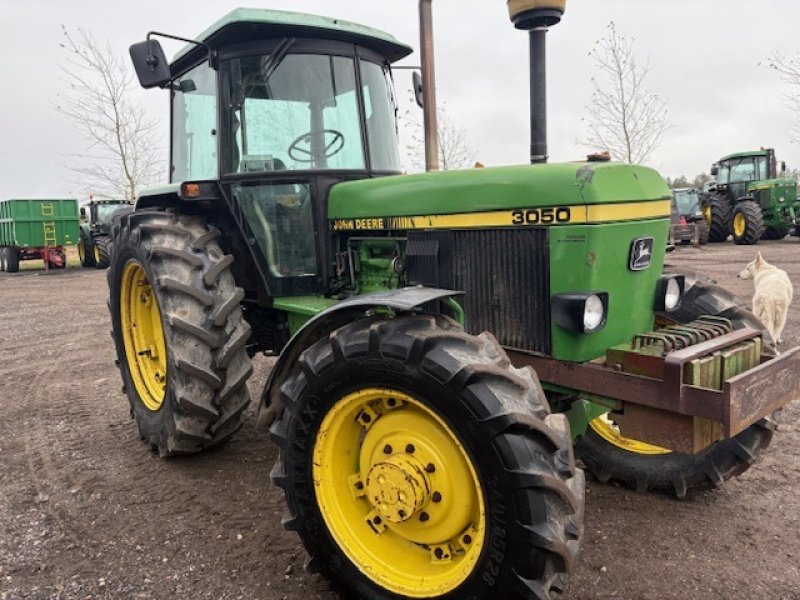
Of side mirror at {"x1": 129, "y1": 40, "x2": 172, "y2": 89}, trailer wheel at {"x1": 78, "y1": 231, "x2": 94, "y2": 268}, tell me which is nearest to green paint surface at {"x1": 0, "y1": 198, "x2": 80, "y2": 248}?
trailer wheel at {"x1": 78, "y1": 231, "x2": 94, "y2": 268}

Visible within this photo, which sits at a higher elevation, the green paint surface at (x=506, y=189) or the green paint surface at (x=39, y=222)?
the green paint surface at (x=39, y=222)

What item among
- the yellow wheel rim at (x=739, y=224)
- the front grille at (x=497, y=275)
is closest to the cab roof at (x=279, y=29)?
the front grille at (x=497, y=275)

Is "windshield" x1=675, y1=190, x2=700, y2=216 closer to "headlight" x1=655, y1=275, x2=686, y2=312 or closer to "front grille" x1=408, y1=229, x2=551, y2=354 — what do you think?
"headlight" x1=655, y1=275, x2=686, y2=312

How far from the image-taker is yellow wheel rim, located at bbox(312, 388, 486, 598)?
2.38 meters

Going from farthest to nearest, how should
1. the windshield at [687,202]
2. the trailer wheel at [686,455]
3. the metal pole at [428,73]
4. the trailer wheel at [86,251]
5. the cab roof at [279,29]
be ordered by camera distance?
the trailer wheel at [86,251], the windshield at [687,202], the metal pole at [428,73], the cab roof at [279,29], the trailer wheel at [686,455]

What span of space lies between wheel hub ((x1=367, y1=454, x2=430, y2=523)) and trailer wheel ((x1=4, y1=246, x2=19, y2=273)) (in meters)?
21.6

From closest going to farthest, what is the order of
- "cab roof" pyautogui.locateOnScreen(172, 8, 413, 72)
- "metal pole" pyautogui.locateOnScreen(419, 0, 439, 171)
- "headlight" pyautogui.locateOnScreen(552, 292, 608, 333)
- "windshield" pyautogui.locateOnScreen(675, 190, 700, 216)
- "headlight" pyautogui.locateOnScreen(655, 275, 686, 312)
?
"headlight" pyautogui.locateOnScreen(552, 292, 608, 333) < "headlight" pyautogui.locateOnScreen(655, 275, 686, 312) < "cab roof" pyautogui.locateOnScreen(172, 8, 413, 72) < "metal pole" pyautogui.locateOnScreen(419, 0, 439, 171) < "windshield" pyautogui.locateOnScreen(675, 190, 700, 216)

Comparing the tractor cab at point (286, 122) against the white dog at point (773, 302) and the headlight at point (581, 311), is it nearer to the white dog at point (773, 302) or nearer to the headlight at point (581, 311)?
the headlight at point (581, 311)

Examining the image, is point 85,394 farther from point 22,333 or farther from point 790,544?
point 790,544

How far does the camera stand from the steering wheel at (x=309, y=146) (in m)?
3.85

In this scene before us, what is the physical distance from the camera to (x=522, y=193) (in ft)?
9.49

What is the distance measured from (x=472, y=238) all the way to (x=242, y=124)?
5.25ft

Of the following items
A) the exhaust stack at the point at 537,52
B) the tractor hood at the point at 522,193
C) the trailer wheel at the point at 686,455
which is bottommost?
the trailer wheel at the point at 686,455

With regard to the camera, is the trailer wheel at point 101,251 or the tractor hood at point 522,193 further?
the trailer wheel at point 101,251
